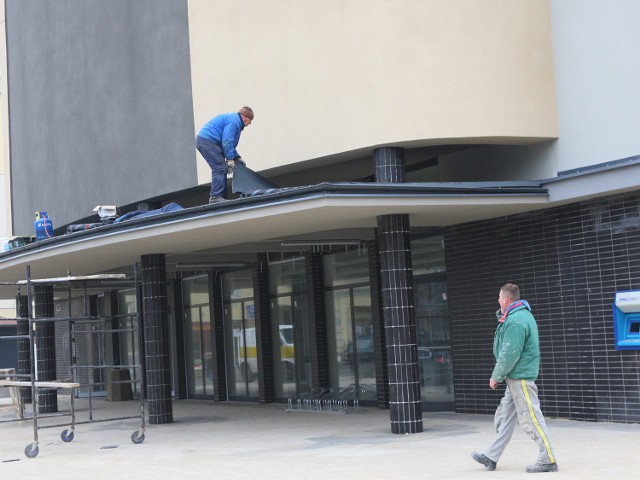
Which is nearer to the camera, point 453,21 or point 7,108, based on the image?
point 453,21

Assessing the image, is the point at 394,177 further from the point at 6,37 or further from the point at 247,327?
the point at 6,37

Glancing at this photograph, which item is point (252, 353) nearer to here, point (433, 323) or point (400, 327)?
point (433, 323)

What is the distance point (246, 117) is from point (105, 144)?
24.8ft

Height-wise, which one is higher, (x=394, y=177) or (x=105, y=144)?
(x=105, y=144)

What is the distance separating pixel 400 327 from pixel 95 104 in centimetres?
1065

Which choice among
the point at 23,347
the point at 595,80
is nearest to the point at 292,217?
the point at 595,80

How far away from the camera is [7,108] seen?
29859 mm

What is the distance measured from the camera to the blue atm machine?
14.6 m

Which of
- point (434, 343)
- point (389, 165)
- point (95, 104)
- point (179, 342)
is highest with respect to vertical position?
point (95, 104)

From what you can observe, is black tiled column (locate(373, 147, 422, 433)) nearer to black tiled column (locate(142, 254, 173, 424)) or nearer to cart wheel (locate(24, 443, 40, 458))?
cart wheel (locate(24, 443, 40, 458))

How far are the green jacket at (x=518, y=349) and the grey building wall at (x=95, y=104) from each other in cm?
1013

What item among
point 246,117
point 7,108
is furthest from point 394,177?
point 7,108

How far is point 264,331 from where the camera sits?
24094mm

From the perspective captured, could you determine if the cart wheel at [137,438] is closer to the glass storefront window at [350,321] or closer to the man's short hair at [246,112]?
the man's short hair at [246,112]
